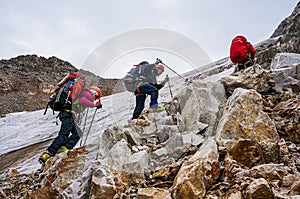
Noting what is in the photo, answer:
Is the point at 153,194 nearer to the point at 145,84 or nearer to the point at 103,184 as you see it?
the point at 103,184

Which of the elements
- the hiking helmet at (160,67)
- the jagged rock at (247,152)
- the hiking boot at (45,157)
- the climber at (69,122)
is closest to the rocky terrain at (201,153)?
the jagged rock at (247,152)

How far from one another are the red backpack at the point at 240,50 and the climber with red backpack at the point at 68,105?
13.6 ft

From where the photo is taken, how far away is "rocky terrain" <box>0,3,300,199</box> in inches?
115

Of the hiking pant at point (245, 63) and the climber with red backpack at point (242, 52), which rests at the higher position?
the climber with red backpack at point (242, 52)

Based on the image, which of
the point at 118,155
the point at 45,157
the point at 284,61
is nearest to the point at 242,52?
the point at 284,61

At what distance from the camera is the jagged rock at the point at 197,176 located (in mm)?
2891

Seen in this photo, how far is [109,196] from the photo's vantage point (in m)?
3.47

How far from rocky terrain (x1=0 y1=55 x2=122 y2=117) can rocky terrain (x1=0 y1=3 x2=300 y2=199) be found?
75.6 ft

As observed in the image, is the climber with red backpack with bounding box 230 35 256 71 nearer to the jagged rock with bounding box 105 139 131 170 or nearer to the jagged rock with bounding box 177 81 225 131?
the jagged rock with bounding box 177 81 225 131

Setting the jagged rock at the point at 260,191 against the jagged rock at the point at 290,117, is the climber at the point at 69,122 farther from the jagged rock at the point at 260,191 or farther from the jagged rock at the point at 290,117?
the jagged rock at the point at 260,191

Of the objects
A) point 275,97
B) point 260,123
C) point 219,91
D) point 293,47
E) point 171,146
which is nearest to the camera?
point 260,123

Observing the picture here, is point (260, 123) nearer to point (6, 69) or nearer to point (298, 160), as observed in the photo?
point (298, 160)

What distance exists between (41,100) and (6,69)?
57.8ft

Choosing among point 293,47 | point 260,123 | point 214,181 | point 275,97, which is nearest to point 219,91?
point 275,97
